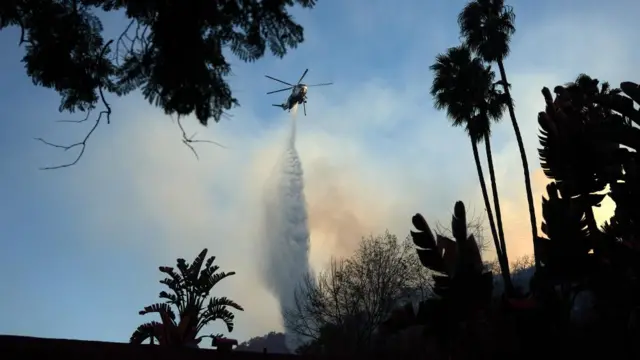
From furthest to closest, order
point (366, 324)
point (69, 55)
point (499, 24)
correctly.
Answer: point (366, 324), point (499, 24), point (69, 55)

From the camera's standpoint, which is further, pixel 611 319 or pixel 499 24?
pixel 499 24

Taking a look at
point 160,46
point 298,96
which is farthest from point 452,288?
point 298,96

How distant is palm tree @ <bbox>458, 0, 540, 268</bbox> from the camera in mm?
30578

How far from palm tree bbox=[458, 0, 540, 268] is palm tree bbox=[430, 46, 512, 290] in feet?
2.03

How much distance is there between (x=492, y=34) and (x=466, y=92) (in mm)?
3335

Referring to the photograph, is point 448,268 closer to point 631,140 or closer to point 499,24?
point 631,140

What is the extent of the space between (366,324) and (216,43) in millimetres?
30894

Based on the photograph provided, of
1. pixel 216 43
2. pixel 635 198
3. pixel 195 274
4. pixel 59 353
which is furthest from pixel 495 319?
pixel 195 274

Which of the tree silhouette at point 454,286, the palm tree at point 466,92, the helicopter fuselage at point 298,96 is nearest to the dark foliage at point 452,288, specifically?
the tree silhouette at point 454,286

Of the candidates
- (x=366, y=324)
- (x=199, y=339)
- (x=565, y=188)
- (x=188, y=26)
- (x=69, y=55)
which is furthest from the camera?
(x=366, y=324)

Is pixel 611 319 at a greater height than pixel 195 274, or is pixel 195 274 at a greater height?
pixel 195 274

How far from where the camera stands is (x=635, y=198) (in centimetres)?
1588

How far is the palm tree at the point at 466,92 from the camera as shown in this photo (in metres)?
29.8

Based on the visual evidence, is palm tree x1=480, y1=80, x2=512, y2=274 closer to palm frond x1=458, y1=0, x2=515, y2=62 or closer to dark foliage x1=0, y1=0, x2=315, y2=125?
palm frond x1=458, y1=0, x2=515, y2=62
